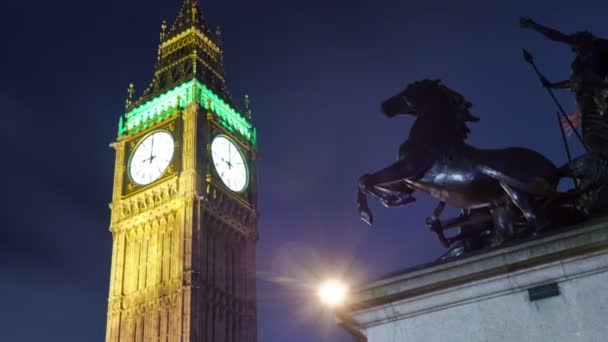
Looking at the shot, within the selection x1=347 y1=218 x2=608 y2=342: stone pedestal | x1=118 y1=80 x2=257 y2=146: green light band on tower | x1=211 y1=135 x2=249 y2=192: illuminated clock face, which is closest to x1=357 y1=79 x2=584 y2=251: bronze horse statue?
x1=347 y1=218 x2=608 y2=342: stone pedestal

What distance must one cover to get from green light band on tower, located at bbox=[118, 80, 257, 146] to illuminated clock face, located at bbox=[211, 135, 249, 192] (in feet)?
4.37

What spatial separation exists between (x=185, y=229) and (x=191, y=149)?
15.3 feet

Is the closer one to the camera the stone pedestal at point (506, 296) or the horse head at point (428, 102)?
the stone pedestal at point (506, 296)

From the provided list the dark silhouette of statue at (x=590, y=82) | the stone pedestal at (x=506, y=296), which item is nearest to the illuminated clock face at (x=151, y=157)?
the dark silhouette of statue at (x=590, y=82)

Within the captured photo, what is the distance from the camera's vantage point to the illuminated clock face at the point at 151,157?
43.1 metres

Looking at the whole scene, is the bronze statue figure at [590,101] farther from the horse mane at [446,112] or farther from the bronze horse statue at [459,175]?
the horse mane at [446,112]

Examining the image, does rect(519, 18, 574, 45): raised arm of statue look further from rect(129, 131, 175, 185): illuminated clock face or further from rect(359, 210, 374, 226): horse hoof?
rect(129, 131, 175, 185): illuminated clock face

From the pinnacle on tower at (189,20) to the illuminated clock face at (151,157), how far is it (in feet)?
32.6

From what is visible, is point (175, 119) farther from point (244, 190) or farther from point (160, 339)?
point (160, 339)

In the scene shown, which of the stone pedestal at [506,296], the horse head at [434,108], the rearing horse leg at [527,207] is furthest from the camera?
the horse head at [434,108]

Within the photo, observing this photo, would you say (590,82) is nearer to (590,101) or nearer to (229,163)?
(590,101)

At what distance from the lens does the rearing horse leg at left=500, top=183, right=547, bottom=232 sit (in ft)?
22.4

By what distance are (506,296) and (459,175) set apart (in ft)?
5.34

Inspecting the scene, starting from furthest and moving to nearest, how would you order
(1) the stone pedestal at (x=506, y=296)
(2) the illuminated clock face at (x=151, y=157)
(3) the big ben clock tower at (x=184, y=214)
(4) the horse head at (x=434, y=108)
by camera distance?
1. (2) the illuminated clock face at (x=151, y=157)
2. (3) the big ben clock tower at (x=184, y=214)
3. (4) the horse head at (x=434, y=108)
4. (1) the stone pedestal at (x=506, y=296)
